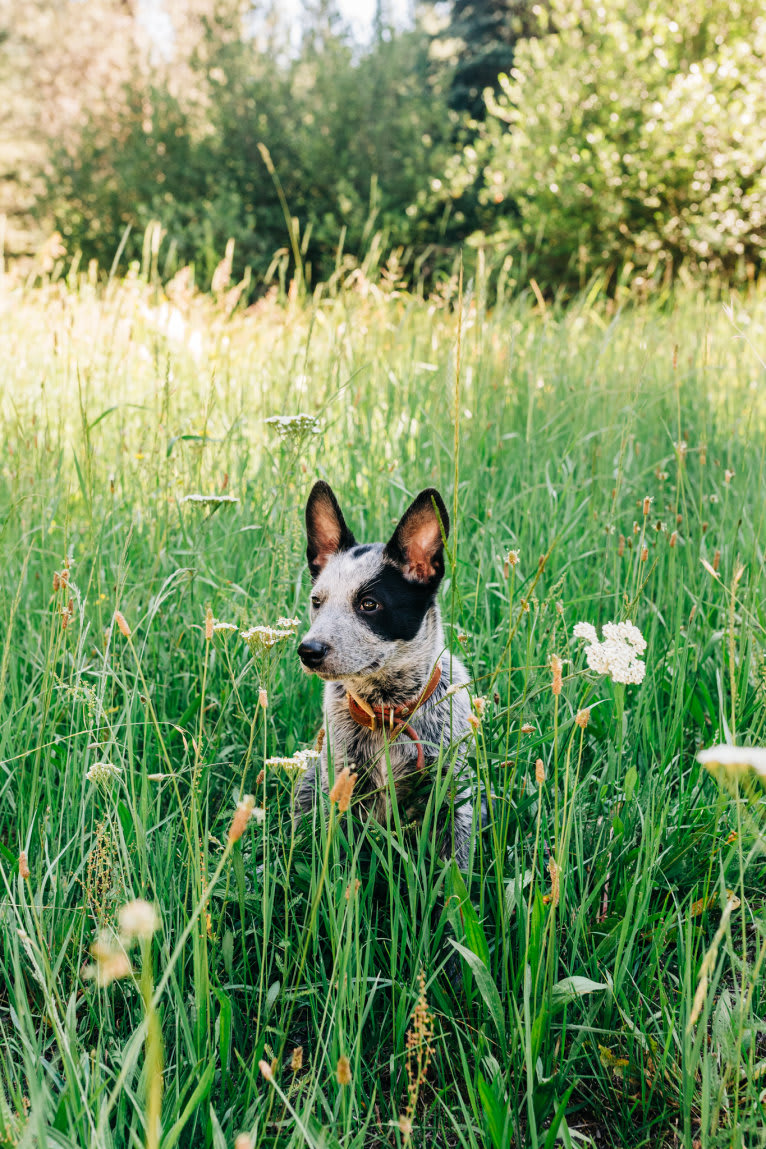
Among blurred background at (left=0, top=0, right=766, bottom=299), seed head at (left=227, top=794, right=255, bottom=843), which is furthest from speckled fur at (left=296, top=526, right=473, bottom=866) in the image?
blurred background at (left=0, top=0, right=766, bottom=299)

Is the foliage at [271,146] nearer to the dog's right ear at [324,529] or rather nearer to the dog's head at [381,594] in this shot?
the dog's right ear at [324,529]

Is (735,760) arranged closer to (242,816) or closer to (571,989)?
(242,816)

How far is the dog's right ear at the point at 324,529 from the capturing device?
214 cm

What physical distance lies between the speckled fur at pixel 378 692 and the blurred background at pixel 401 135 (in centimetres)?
673

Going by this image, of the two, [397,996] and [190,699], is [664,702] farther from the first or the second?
[190,699]

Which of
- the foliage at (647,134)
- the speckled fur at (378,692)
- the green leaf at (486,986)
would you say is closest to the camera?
the green leaf at (486,986)

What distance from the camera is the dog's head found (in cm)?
186

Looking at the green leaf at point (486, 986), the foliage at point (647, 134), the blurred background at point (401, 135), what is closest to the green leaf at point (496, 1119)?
the green leaf at point (486, 986)

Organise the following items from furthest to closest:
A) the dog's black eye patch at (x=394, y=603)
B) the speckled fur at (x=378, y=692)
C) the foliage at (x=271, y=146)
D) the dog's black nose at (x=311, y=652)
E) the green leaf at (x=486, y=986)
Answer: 1. the foliage at (x=271, y=146)
2. the dog's black eye patch at (x=394, y=603)
3. the speckled fur at (x=378, y=692)
4. the dog's black nose at (x=311, y=652)
5. the green leaf at (x=486, y=986)

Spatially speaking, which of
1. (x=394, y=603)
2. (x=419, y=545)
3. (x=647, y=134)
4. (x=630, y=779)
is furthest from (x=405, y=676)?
(x=647, y=134)

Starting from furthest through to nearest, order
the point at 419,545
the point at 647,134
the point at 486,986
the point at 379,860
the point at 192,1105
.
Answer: the point at 647,134 → the point at 419,545 → the point at 379,860 → the point at 486,986 → the point at 192,1105

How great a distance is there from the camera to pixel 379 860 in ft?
5.48

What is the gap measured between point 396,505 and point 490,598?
62 cm

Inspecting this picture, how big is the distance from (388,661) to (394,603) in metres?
0.15
